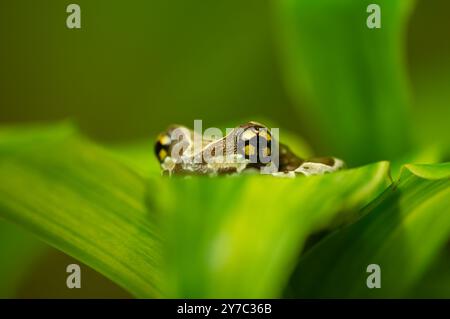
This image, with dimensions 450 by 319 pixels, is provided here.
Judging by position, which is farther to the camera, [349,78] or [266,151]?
[349,78]

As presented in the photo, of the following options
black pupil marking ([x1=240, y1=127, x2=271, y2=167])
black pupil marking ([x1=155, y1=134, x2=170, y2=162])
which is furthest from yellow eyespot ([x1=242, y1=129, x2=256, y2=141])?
black pupil marking ([x1=155, y1=134, x2=170, y2=162])

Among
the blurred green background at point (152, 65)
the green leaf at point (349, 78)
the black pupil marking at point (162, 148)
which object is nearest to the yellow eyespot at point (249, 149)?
the black pupil marking at point (162, 148)

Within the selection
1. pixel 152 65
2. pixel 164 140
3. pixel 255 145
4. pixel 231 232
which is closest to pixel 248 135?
pixel 255 145

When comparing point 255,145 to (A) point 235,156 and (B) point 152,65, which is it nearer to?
(A) point 235,156

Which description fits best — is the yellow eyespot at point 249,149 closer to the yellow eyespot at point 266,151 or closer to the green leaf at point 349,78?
the yellow eyespot at point 266,151

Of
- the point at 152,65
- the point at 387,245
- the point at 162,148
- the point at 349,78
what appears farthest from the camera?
the point at 152,65
